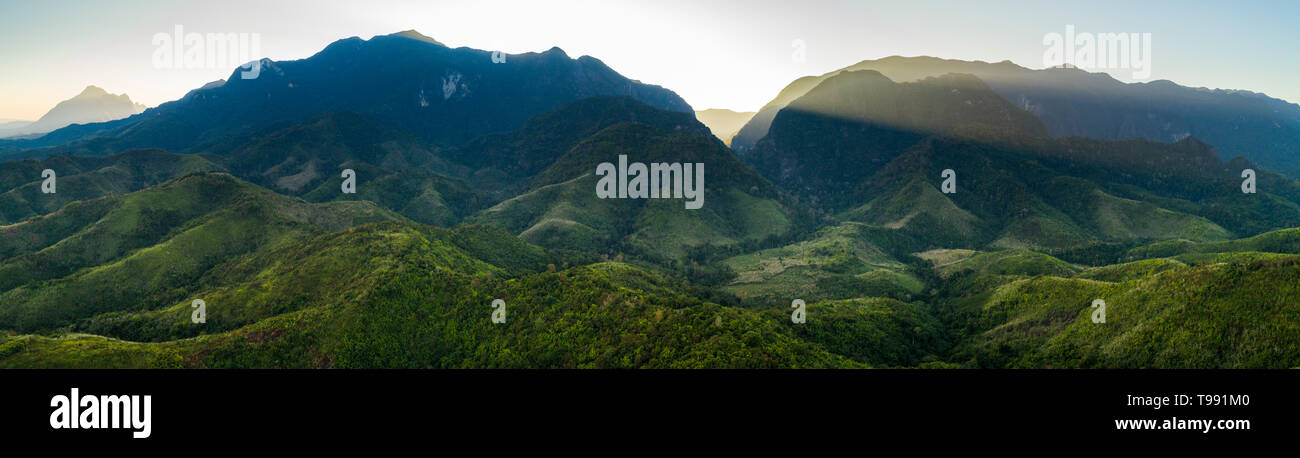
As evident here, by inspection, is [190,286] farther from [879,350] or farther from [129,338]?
[879,350]

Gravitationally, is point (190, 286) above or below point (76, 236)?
below

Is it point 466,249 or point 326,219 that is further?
point 326,219

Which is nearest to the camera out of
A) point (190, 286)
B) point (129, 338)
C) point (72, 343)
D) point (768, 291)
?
point (72, 343)

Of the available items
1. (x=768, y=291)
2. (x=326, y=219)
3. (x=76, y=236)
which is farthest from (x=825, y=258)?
(x=76, y=236)
